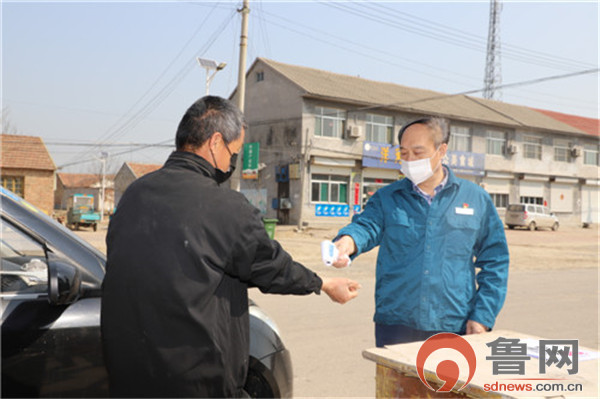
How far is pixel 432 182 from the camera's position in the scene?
3080 mm

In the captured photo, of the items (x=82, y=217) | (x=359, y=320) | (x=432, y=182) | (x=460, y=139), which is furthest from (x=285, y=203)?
(x=432, y=182)

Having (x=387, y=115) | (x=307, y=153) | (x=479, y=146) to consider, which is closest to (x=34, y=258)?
(x=307, y=153)

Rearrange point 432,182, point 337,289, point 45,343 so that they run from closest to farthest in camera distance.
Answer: point 45,343
point 337,289
point 432,182

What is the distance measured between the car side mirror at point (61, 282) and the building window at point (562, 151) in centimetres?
4212

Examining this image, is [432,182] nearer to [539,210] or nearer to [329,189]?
[329,189]

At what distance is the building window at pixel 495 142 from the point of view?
36.0 m

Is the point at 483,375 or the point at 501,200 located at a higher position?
the point at 501,200

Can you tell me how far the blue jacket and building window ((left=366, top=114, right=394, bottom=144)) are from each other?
2847 centimetres

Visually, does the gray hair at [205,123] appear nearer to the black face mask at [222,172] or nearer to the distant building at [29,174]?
the black face mask at [222,172]

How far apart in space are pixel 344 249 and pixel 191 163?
1.14 m

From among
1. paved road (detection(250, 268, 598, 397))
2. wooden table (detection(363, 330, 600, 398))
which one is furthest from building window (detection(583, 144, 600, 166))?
wooden table (detection(363, 330, 600, 398))

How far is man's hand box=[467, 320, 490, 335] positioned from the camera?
2801 millimetres

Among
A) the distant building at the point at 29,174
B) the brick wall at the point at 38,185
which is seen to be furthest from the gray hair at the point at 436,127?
the brick wall at the point at 38,185

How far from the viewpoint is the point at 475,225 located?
9.47 ft
